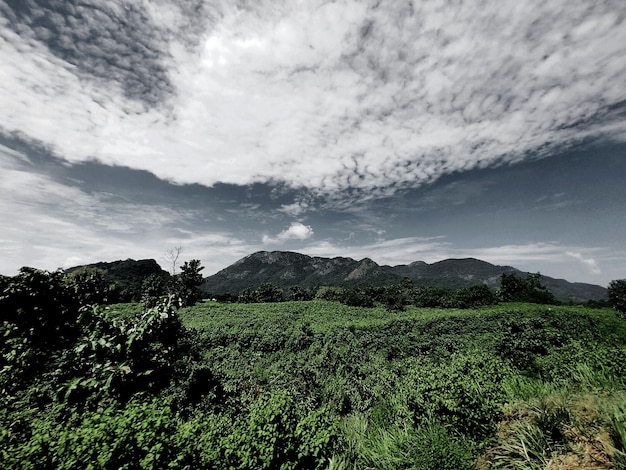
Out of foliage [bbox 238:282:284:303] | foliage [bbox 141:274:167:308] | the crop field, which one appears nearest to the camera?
the crop field

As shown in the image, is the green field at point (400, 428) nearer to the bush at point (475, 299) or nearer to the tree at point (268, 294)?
the bush at point (475, 299)

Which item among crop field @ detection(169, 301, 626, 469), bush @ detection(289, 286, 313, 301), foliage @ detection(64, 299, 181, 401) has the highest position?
bush @ detection(289, 286, 313, 301)

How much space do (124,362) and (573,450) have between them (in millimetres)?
8847

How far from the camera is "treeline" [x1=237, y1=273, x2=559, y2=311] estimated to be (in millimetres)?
41875

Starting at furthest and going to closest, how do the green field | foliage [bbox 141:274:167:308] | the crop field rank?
foliage [bbox 141:274:167:308] < the crop field < the green field

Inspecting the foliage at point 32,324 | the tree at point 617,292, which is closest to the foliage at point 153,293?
the foliage at point 32,324

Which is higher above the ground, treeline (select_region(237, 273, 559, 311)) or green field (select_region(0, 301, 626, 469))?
treeline (select_region(237, 273, 559, 311))

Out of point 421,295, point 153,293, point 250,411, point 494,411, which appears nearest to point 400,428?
point 494,411

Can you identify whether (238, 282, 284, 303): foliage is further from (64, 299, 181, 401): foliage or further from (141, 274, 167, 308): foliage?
(64, 299, 181, 401): foliage

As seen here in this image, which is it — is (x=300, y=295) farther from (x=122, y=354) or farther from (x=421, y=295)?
(x=122, y=354)

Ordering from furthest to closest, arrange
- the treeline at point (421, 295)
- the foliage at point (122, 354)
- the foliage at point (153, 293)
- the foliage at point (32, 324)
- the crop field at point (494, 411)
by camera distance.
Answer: the treeline at point (421, 295)
the foliage at point (153, 293)
the foliage at point (32, 324)
the foliage at point (122, 354)
the crop field at point (494, 411)

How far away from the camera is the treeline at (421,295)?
41.9 metres

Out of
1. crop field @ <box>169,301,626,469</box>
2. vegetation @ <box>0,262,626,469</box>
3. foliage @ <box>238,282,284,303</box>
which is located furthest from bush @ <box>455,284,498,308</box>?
foliage @ <box>238,282,284,303</box>

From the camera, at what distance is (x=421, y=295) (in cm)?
5300
